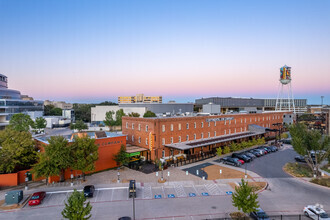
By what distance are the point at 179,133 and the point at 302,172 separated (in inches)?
903

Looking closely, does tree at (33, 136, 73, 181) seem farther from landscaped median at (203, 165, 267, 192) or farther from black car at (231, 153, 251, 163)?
black car at (231, 153, 251, 163)

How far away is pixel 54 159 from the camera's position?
28.1 m

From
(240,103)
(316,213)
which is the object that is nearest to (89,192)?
(316,213)

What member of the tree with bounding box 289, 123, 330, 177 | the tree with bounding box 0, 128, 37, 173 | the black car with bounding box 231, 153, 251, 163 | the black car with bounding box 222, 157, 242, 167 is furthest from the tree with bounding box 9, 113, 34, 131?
the tree with bounding box 289, 123, 330, 177

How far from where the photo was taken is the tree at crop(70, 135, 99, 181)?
29.6 metres

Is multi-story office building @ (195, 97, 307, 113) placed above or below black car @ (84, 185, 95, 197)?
above

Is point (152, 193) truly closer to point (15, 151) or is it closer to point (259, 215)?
point (259, 215)

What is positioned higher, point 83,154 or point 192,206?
point 83,154

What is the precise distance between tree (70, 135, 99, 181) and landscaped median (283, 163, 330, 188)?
32.5m

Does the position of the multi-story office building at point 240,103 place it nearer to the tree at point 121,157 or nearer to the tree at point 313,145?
the tree at point 313,145

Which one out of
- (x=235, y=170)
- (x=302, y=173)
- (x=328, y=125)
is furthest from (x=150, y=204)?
(x=328, y=125)

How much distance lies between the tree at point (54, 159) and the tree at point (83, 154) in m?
0.92

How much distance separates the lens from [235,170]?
35906mm

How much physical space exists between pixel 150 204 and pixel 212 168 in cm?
1706
